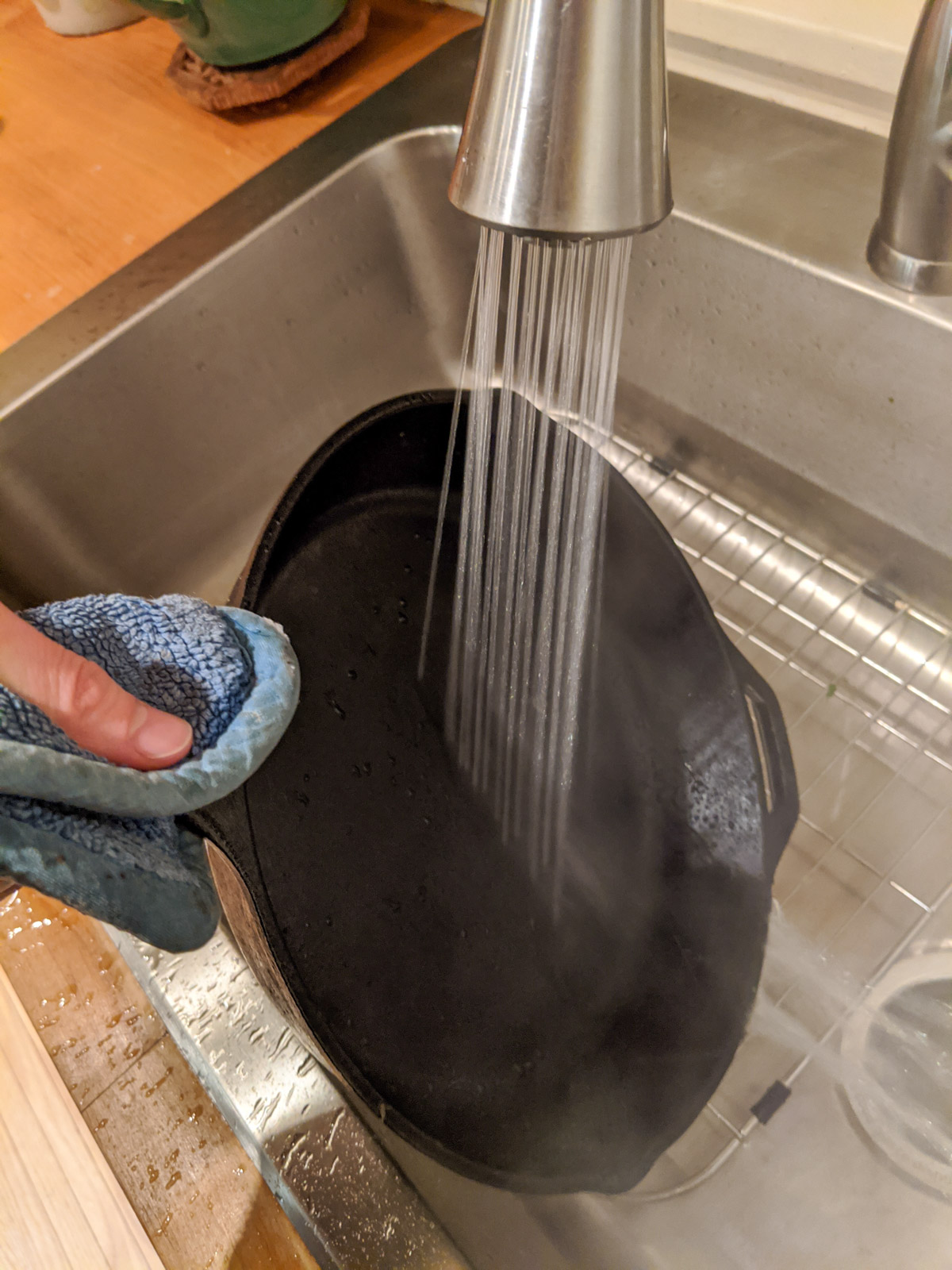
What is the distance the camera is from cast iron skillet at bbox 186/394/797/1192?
0.47m

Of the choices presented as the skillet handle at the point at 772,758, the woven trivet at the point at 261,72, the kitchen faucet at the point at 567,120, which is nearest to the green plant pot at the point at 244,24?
the woven trivet at the point at 261,72

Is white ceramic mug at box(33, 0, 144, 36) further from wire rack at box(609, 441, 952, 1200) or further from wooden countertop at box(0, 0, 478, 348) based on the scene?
wire rack at box(609, 441, 952, 1200)

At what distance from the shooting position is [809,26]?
1.94 ft

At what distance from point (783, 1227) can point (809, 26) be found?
2.73 ft

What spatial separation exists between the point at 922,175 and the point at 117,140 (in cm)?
68

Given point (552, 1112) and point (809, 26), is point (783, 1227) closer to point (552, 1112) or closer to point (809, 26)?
point (552, 1112)

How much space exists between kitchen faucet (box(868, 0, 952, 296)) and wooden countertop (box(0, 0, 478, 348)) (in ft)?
1.62

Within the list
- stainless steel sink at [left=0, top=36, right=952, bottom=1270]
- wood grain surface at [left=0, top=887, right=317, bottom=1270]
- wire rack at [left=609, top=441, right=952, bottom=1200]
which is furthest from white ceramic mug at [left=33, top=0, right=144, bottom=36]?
wood grain surface at [left=0, top=887, right=317, bottom=1270]

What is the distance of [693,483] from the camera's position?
0.75 m

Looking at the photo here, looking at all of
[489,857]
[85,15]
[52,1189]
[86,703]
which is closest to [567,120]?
[86,703]

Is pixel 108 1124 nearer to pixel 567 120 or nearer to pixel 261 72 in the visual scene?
pixel 567 120

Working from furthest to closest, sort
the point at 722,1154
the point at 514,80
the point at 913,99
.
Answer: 1. the point at 722,1154
2. the point at 913,99
3. the point at 514,80

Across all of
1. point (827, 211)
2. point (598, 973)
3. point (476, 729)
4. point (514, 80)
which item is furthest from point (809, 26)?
point (598, 973)

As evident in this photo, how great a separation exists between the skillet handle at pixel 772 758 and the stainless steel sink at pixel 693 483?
56 millimetres
